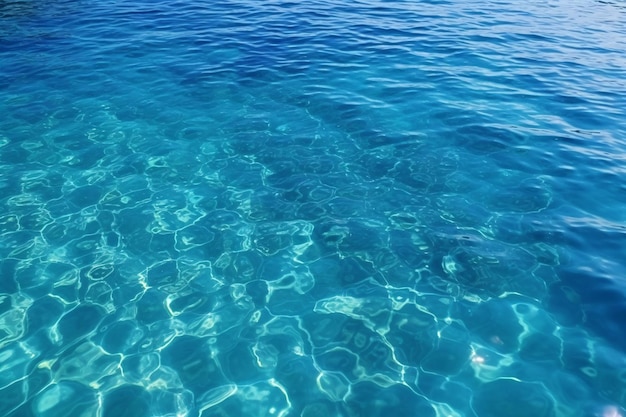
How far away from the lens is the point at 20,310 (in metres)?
8.30

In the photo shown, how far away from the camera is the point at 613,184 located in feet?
37.6

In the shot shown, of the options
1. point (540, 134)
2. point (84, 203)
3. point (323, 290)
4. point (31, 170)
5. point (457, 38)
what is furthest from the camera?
point (457, 38)

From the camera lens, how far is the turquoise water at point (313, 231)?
283 inches

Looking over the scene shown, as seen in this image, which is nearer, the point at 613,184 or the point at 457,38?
the point at 613,184

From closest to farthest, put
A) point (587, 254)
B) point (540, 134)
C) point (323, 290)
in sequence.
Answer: point (323, 290) < point (587, 254) < point (540, 134)

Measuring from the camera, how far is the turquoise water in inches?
283

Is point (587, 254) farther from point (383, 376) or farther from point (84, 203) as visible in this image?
point (84, 203)

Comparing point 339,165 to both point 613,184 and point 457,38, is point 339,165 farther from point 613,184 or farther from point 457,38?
point 457,38

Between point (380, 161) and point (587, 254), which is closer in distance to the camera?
point (587, 254)

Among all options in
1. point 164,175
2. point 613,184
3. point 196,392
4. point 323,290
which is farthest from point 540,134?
point 196,392

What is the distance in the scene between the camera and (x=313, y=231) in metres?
10.2

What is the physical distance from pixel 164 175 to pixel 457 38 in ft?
49.5

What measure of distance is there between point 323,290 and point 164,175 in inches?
229

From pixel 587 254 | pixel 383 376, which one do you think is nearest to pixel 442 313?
pixel 383 376
